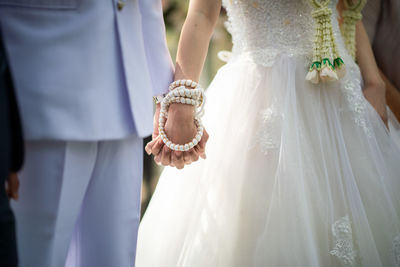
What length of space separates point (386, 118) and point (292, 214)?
2.52ft

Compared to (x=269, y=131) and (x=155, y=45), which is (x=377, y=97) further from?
(x=155, y=45)

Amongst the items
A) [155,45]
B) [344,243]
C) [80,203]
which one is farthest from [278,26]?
[80,203]

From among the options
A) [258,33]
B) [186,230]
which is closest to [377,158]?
[258,33]

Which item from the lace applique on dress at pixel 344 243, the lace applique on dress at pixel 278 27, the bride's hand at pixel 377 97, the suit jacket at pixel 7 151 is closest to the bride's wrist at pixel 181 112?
the lace applique on dress at pixel 278 27

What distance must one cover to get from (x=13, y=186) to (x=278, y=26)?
1.20 metres

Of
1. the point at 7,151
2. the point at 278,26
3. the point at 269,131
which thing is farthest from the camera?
the point at 278,26

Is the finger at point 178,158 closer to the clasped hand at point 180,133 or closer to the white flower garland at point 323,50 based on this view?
the clasped hand at point 180,133

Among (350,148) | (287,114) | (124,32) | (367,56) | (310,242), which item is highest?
(367,56)

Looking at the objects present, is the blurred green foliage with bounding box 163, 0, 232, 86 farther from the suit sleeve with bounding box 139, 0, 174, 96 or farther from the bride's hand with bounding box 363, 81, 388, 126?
the suit sleeve with bounding box 139, 0, 174, 96

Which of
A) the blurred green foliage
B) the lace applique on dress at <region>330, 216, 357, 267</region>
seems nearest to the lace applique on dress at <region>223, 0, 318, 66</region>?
the lace applique on dress at <region>330, 216, 357, 267</region>

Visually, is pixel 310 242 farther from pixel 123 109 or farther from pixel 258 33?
pixel 258 33

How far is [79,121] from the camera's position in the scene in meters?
0.96

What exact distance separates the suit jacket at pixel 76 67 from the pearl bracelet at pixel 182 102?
0.20 metres

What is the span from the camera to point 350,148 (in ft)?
4.80
